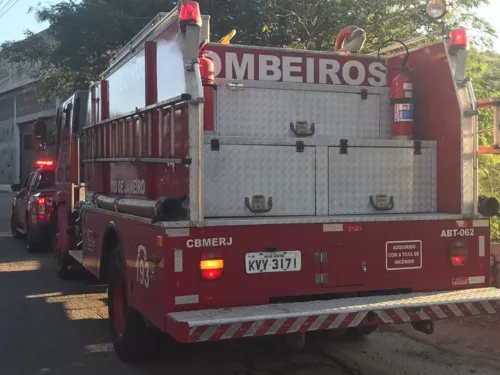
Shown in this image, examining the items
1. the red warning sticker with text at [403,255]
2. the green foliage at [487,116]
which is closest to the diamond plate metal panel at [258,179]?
the red warning sticker with text at [403,255]

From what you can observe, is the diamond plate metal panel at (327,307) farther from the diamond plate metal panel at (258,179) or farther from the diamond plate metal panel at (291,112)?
the diamond plate metal panel at (291,112)

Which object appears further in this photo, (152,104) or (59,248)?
(59,248)

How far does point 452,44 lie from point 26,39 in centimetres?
1556

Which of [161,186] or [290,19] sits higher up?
[290,19]

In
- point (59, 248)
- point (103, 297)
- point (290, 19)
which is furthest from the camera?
point (290, 19)

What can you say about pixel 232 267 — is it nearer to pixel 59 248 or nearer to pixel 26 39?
pixel 59 248

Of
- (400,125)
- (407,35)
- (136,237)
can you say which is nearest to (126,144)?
(136,237)

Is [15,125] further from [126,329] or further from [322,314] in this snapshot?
[322,314]

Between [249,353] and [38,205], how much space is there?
8.35 m

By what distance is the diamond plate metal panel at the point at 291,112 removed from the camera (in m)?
5.19

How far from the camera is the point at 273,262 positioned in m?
4.51

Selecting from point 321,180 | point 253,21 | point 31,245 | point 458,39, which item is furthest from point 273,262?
point 31,245

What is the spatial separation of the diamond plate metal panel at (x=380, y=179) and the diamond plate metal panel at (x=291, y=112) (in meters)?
0.50

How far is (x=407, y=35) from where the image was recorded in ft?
40.7
